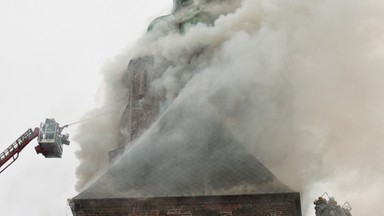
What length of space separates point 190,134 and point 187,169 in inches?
38.6

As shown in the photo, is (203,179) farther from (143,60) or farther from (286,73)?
(143,60)

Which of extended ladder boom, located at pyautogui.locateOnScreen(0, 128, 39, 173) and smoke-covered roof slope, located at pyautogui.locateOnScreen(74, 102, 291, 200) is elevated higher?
extended ladder boom, located at pyautogui.locateOnScreen(0, 128, 39, 173)

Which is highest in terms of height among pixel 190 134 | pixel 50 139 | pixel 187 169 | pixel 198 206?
pixel 50 139

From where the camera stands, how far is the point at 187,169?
12812 mm

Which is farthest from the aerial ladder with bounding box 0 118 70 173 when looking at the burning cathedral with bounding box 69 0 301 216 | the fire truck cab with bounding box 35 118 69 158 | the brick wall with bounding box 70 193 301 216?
the brick wall with bounding box 70 193 301 216

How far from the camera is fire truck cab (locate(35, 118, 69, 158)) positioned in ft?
74.8

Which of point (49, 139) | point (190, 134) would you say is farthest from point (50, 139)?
point (190, 134)

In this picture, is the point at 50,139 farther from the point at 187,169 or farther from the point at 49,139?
the point at 187,169

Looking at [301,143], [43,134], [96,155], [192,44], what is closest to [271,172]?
[301,143]

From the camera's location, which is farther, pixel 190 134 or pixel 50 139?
pixel 50 139

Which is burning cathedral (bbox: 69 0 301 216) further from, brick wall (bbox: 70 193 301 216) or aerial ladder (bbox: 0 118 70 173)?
aerial ladder (bbox: 0 118 70 173)

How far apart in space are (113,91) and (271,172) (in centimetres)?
737

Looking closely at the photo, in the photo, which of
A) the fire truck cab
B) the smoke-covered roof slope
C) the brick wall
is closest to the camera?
the brick wall

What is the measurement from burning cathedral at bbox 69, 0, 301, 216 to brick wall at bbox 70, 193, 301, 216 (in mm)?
19
